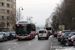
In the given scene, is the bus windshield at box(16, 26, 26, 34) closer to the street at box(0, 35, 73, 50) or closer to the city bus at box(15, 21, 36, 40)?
the city bus at box(15, 21, 36, 40)

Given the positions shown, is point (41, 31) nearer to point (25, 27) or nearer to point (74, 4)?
point (25, 27)

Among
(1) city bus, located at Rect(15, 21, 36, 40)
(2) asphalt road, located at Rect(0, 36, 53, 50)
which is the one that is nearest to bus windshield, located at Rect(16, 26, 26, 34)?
(1) city bus, located at Rect(15, 21, 36, 40)

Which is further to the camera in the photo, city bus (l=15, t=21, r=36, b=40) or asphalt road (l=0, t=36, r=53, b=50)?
city bus (l=15, t=21, r=36, b=40)

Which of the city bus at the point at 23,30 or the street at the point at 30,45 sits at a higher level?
the city bus at the point at 23,30

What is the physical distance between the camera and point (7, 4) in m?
75.9

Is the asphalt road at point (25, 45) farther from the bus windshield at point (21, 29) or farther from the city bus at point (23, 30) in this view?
the bus windshield at point (21, 29)

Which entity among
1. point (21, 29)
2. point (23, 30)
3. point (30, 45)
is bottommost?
point (30, 45)

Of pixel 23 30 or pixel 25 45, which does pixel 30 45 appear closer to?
pixel 25 45

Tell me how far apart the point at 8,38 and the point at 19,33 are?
148 inches

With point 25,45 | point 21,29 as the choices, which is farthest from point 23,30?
point 25,45

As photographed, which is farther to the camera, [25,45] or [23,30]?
[23,30]

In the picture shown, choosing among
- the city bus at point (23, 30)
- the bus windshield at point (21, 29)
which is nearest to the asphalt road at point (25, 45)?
the city bus at point (23, 30)

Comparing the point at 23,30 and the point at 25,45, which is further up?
the point at 23,30

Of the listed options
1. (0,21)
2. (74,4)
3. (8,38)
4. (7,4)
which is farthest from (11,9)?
(74,4)
